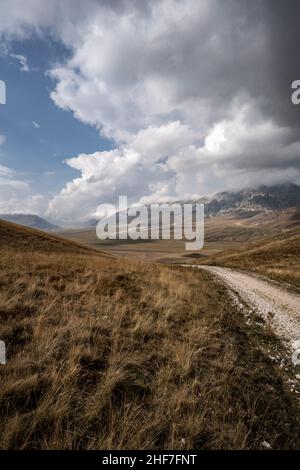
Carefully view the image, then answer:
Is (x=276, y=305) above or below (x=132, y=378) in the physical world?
below

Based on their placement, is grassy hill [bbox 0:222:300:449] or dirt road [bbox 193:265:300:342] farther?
dirt road [bbox 193:265:300:342]

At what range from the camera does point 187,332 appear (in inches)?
266

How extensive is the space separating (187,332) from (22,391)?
4.47 meters

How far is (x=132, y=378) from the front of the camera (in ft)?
14.4

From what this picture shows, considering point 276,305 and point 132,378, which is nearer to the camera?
point 132,378

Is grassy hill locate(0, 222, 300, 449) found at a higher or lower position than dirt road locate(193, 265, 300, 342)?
higher

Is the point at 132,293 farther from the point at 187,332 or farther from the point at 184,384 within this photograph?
the point at 184,384

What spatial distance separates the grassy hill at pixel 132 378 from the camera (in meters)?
3.26

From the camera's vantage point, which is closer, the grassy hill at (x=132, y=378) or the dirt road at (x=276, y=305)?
the grassy hill at (x=132, y=378)

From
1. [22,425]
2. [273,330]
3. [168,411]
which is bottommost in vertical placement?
[273,330]

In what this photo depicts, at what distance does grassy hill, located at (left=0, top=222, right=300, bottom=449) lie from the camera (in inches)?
128
